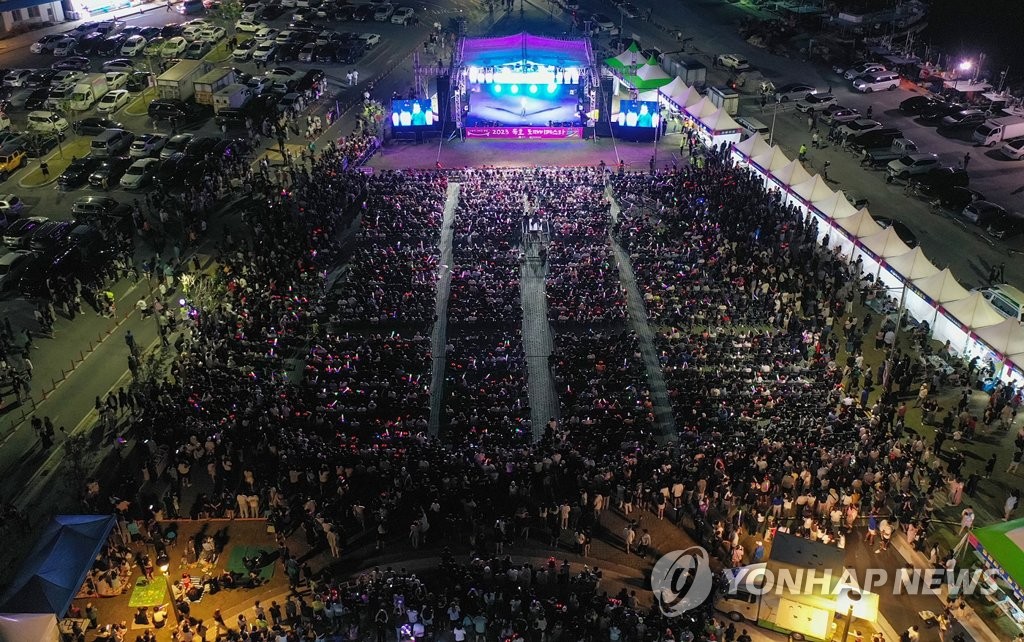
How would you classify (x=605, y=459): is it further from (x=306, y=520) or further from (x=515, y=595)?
(x=306, y=520)

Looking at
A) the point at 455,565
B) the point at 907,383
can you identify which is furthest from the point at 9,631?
the point at 907,383

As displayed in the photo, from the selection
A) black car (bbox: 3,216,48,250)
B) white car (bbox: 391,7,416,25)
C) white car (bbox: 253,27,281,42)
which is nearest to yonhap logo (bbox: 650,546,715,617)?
black car (bbox: 3,216,48,250)

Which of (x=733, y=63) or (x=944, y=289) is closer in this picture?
(x=944, y=289)

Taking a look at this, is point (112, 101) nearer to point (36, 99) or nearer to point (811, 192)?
point (36, 99)

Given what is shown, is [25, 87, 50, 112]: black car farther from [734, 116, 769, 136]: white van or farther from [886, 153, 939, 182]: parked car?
[886, 153, 939, 182]: parked car

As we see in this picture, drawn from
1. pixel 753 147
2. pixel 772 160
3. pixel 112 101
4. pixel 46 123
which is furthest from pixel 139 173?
pixel 772 160

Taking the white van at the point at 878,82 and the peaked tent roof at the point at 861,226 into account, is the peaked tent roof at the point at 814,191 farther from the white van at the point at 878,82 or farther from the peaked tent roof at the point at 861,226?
the white van at the point at 878,82
